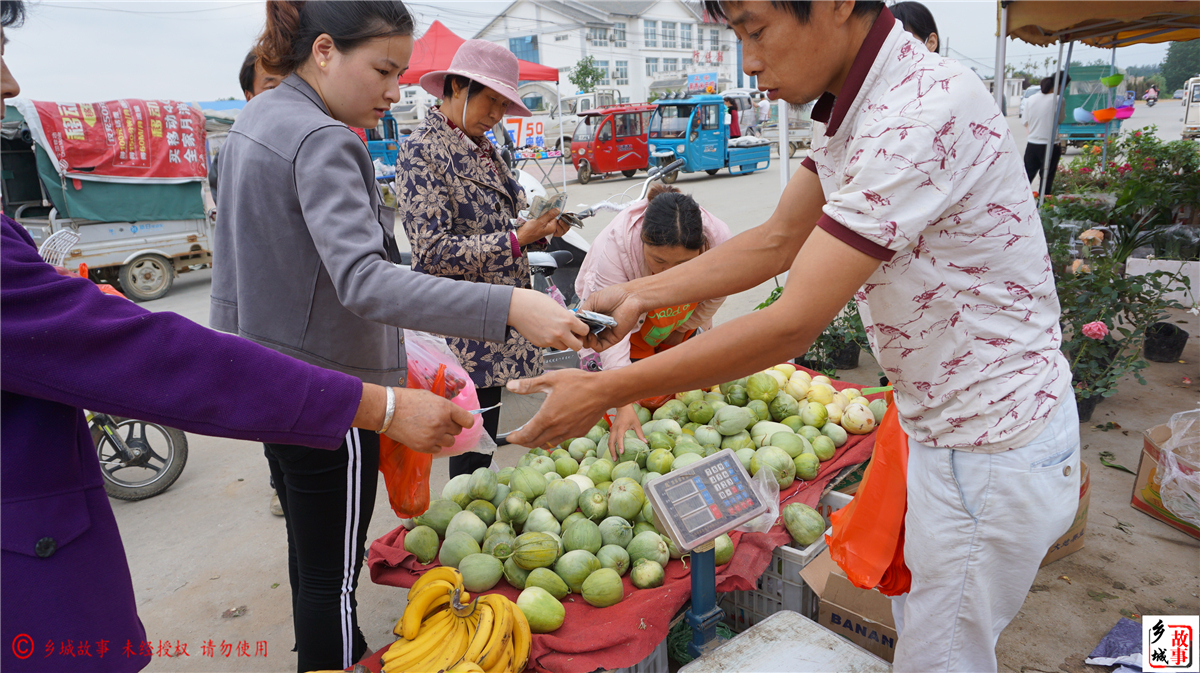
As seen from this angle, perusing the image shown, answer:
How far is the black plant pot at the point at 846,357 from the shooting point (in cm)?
508

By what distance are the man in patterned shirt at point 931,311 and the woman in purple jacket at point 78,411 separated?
632mm

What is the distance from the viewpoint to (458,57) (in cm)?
274

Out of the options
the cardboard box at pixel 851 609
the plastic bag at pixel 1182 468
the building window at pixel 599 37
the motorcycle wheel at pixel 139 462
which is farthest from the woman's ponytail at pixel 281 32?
the building window at pixel 599 37

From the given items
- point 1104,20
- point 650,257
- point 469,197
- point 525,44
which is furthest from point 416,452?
point 525,44

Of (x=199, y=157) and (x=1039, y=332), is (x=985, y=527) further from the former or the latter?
(x=199, y=157)

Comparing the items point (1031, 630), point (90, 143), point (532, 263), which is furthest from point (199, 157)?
point (1031, 630)

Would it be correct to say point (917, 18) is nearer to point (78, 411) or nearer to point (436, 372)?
point (436, 372)

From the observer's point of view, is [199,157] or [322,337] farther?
[199,157]

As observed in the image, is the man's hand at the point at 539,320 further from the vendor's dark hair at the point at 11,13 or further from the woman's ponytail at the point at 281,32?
the vendor's dark hair at the point at 11,13

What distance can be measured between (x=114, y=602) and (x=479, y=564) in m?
1.15

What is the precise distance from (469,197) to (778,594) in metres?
1.90

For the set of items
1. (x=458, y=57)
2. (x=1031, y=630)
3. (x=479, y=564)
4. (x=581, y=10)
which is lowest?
(x=1031, y=630)

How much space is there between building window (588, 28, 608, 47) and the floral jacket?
4647 centimetres

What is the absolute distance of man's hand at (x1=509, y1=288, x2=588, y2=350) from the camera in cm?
163
